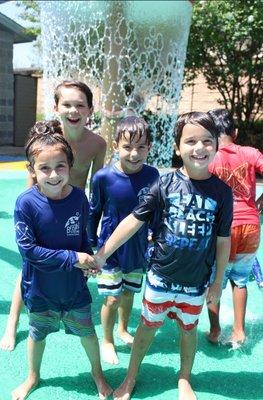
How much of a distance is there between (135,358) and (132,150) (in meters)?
1.03

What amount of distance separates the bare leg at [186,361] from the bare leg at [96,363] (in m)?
0.36

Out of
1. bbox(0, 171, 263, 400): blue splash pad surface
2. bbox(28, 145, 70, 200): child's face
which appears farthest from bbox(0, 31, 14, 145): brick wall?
bbox(28, 145, 70, 200): child's face

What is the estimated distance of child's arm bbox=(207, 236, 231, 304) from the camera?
229 centimetres

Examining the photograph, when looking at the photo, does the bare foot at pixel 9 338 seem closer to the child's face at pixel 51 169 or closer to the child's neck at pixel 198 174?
the child's face at pixel 51 169

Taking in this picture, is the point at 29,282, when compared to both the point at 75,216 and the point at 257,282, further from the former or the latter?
the point at 257,282

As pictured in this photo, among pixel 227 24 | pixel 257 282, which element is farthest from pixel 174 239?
pixel 227 24

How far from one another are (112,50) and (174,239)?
487cm

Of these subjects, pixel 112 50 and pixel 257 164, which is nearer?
pixel 257 164

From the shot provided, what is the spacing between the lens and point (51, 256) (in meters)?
2.10

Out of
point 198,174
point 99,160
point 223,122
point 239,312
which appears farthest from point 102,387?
point 223,122

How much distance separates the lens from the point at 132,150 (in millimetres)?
2455

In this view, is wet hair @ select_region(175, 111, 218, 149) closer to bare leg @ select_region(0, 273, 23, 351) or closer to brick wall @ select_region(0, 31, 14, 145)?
bare leg @ select_region(0, 273, 23, 351)

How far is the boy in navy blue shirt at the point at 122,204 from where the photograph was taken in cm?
247

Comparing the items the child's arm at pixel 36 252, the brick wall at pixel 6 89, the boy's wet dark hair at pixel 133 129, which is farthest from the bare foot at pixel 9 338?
the brick wall at pixel 6 89
